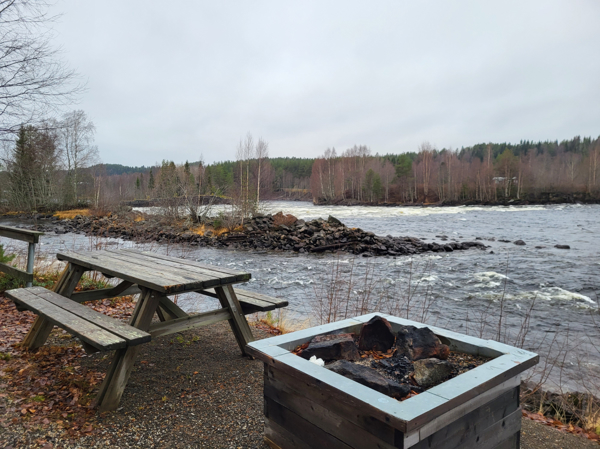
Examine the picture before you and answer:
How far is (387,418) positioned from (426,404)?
7.1 inches

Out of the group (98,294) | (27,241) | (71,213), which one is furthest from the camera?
(71,213)

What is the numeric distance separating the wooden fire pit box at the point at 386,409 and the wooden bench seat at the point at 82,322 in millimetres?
842

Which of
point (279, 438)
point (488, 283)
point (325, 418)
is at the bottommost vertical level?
point (488, 283)

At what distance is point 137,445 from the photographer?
89.7 inches

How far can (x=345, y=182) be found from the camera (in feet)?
210

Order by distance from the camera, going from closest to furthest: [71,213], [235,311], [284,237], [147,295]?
[147,295] < [235,311] < [284,237] < [71,213]

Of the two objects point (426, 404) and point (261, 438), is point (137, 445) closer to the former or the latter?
point (261, 438)

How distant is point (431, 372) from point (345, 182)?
206ft

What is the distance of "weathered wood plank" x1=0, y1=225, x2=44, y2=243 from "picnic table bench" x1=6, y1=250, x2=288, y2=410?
86cm

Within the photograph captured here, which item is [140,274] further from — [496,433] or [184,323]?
[496,433]

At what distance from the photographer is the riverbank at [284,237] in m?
15.9

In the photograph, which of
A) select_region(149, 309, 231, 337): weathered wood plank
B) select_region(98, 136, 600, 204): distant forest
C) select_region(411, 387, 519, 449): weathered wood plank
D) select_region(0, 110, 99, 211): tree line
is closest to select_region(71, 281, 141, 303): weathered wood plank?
select_region(149, 309, 231, 337): weathered wood plank

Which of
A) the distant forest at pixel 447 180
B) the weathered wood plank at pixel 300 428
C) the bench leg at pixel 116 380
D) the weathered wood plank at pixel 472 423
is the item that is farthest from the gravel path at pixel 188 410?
the distant forest at pixel 447 180

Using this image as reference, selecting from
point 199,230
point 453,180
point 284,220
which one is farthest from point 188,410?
point 453,180
